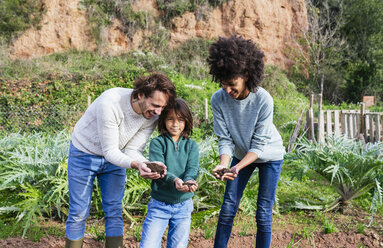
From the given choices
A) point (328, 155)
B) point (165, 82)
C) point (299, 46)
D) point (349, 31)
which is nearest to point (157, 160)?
point (165, 82)

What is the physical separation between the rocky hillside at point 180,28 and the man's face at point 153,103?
12.9 m

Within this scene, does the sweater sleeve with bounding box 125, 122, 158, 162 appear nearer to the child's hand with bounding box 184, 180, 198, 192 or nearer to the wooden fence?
the child's hand with bounding box 184, 180, 198, 192

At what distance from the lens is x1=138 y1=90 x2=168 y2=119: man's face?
6.21 feet

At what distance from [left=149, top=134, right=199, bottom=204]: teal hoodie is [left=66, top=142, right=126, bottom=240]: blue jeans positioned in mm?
373

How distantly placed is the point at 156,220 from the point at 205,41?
1514cm

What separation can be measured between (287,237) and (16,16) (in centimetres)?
1423

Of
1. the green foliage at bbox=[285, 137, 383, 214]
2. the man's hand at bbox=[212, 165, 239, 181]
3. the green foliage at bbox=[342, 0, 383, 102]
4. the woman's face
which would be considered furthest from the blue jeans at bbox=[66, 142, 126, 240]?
the green foliage at bbox=[342, 0, 383, 102]

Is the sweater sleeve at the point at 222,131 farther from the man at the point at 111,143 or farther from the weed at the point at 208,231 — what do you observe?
A: the weed at the point at 208,231

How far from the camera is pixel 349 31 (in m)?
19.3

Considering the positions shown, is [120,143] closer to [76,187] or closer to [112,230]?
[76,187]

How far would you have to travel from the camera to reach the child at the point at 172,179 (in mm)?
1931

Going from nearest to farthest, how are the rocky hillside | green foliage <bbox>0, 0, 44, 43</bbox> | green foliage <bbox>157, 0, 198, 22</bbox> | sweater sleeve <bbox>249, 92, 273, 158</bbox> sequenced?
sweater sleeve <bbox>249, 92, 273, 158</bbox>
green foliage <bbox>0, 0, 44, 43</bbox>
the rocky hillside
green foliage <bbox>157, 0, 198, 22</bbox>

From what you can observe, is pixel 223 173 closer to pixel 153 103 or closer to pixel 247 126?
pixel 247 126

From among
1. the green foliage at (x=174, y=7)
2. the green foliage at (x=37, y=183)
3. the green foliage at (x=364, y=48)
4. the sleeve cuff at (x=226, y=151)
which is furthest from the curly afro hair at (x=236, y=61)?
the green foliage at (x=364, y=48)
